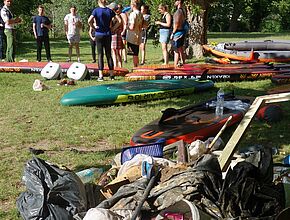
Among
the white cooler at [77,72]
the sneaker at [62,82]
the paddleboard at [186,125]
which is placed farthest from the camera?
the white cooler at [77,72]

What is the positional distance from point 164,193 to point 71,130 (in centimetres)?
347

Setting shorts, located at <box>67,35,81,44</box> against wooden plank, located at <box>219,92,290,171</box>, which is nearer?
wooden plank, located at <box>219,92,290,171</box>

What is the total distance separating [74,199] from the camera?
355 cm

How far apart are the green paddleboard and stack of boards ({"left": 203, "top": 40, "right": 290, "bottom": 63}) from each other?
451 centimetres

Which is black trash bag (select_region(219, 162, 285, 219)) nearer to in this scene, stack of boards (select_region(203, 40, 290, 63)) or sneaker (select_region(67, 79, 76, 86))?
sneaker (select_region(67, 79, 76, 86))

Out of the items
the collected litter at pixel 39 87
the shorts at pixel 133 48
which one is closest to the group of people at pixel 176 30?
the shorts at pixel 133 48

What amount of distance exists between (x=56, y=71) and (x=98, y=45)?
1.35m

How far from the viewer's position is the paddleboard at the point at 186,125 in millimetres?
5633

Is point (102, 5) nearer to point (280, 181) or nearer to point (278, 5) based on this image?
point (280, 181)

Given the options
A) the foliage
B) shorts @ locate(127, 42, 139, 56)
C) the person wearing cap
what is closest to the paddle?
shorts @ locate(127, 42, 139, 56)

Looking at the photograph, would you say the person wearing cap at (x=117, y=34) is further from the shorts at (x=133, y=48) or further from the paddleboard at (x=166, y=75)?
the paddleboard at (x=166, y=75)

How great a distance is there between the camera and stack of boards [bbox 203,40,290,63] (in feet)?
43.6

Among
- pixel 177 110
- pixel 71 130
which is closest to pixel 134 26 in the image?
pixel 177 110

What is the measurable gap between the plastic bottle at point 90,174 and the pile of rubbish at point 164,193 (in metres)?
0.50
